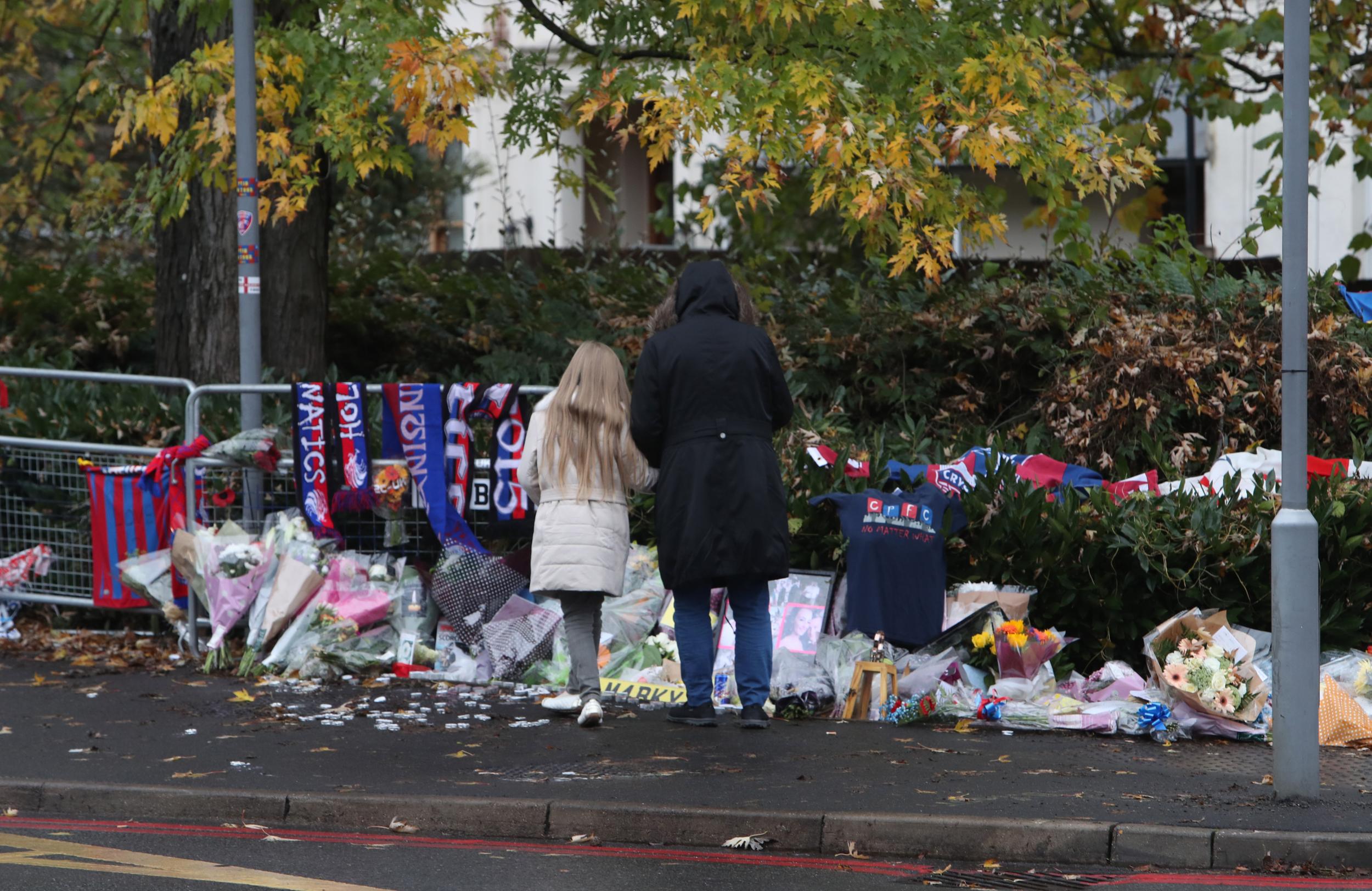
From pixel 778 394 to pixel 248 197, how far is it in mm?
3433

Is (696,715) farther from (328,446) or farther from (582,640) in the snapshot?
(328,446)

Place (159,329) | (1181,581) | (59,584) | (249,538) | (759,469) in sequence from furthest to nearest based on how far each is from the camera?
(159,329) → (59,584) → (249,538) → (1181,581) → (759,469)

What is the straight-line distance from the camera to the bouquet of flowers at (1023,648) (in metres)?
6.92

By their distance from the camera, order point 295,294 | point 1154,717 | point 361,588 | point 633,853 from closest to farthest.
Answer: point 633,853 < point 1154,717 < point 361,588 < point 295,294

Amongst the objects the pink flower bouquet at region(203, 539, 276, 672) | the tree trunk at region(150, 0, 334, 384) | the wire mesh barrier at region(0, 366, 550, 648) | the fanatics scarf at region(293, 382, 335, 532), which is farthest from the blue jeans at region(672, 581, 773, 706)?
the tree trunk at region(150, 0, 334, 384)

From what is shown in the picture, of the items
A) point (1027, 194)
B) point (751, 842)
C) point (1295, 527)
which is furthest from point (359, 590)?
point (1027, 194)

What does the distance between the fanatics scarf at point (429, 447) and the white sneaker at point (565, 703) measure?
1.33 m

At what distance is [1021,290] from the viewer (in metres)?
9.83

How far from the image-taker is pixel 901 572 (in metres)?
7.24

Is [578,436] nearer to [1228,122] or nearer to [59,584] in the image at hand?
[59,584]

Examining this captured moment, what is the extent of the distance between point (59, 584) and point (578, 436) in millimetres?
3891

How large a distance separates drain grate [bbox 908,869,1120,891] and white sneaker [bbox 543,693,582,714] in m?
2.39

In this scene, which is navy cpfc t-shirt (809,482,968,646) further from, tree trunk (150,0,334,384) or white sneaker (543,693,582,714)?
tree trunk (150,0,334,384)

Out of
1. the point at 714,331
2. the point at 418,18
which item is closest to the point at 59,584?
the point at 418,18
